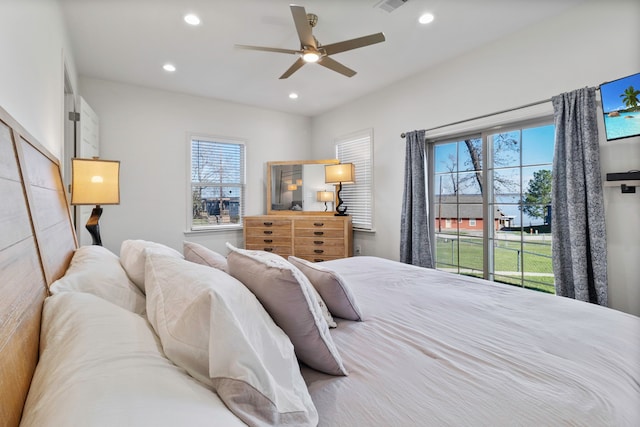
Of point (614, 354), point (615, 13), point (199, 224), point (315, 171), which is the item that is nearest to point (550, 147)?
point (615, 13)

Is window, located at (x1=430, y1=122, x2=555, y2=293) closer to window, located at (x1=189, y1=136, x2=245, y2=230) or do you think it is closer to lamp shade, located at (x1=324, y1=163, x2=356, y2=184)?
lamp shade, located at (x1=324, y1=163, x2=356, y2=184)

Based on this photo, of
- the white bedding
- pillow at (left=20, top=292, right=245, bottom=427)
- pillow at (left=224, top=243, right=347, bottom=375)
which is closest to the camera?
pillow at (left=20, top=292, right=245, bottom=427)

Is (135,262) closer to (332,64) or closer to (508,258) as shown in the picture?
(332,64)

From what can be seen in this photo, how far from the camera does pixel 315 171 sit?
190 inches

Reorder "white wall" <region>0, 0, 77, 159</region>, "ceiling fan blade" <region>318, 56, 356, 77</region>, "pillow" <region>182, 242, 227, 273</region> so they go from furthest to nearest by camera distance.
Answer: "ceiling fan blade" <region>318, 56, 356, 77</region> → "pillow" <region>182, 242, 227, 273</region> → "white wall" <region>0, 0, 77, 159</region>

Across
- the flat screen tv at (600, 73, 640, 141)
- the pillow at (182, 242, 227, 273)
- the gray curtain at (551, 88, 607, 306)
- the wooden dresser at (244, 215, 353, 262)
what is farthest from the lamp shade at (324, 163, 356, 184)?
the pillow at (182, 242, 227, 273)

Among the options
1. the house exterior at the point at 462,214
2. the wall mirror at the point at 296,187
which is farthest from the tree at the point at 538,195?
the wall mirror at the point at 296,187

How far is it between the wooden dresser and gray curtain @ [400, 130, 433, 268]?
92 cm

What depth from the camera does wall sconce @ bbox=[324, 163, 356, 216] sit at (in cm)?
435

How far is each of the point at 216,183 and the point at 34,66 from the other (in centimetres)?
318

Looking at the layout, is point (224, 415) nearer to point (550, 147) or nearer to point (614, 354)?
point (614, 354)

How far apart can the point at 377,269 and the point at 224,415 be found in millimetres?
1795

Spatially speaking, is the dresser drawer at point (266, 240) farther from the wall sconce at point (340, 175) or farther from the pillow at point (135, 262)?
the pillow at point (135, 262)

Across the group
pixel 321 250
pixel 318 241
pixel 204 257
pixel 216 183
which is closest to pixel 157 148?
pixel 216 183
